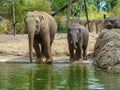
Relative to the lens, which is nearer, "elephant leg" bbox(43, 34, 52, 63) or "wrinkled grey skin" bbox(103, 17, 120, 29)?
"elephant leg" bbox(43, 34, 52, 63)

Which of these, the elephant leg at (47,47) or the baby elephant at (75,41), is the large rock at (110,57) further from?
the elephant leg at (47,47)

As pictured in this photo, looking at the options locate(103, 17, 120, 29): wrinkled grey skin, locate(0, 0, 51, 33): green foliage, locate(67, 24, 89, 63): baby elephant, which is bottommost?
locate(67, 24, 89, 63): baby elephant

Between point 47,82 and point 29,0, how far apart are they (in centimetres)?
2933

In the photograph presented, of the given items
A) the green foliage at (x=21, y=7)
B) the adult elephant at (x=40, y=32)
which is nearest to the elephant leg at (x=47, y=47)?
the adult elephant at (x=40, y=32)

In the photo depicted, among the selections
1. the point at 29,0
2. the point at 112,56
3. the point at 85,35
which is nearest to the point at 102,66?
the point at 112,56

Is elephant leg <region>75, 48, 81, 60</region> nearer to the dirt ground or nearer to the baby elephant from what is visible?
the baby elephant

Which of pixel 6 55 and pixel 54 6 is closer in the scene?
pixel 6 55

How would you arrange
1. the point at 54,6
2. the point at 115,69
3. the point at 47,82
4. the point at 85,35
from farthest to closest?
the point at 54,6 < the point at 85,35 < the point at 115,69 < the point at 47,82

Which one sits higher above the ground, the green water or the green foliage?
the green foliage

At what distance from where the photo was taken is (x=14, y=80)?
12.3 metres

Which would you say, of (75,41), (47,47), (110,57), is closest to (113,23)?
(75,41)

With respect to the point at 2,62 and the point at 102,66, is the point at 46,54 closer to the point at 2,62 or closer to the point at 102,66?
the point at 2,62

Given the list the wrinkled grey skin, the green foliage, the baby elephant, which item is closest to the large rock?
the baby elephant

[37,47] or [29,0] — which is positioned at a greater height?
[29,0]
